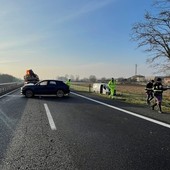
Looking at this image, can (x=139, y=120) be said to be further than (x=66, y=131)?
Yes

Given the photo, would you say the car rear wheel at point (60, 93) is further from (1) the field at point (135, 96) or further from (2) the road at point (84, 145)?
(2) the road at point (84, 145)

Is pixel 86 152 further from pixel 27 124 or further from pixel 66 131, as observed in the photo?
Result: pixel 27 124

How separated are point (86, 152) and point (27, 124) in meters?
4.19

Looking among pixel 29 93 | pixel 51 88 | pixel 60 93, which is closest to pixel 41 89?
pixel 51 88

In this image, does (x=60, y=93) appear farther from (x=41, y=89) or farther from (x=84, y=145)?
(x=84, y=145)

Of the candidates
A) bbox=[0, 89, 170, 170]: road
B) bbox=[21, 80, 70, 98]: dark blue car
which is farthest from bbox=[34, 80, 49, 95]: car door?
bbox=[0, 89, 170, 170]: road

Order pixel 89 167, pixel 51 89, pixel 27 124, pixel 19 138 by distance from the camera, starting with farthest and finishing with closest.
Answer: pixel 51 89 → pixel 27 124 → pixel 19 138 → pixel 89 167

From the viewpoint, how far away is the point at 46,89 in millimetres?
23672

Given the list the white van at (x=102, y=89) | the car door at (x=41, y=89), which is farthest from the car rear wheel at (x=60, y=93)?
the white van at (x=102, y=89)

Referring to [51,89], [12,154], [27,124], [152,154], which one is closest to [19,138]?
[12,154]

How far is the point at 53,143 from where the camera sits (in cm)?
701

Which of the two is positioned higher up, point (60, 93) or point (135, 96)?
point (60, 93)

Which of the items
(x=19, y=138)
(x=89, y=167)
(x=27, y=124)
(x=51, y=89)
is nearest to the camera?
(x=89, y=167)

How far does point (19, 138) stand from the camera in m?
7.60
